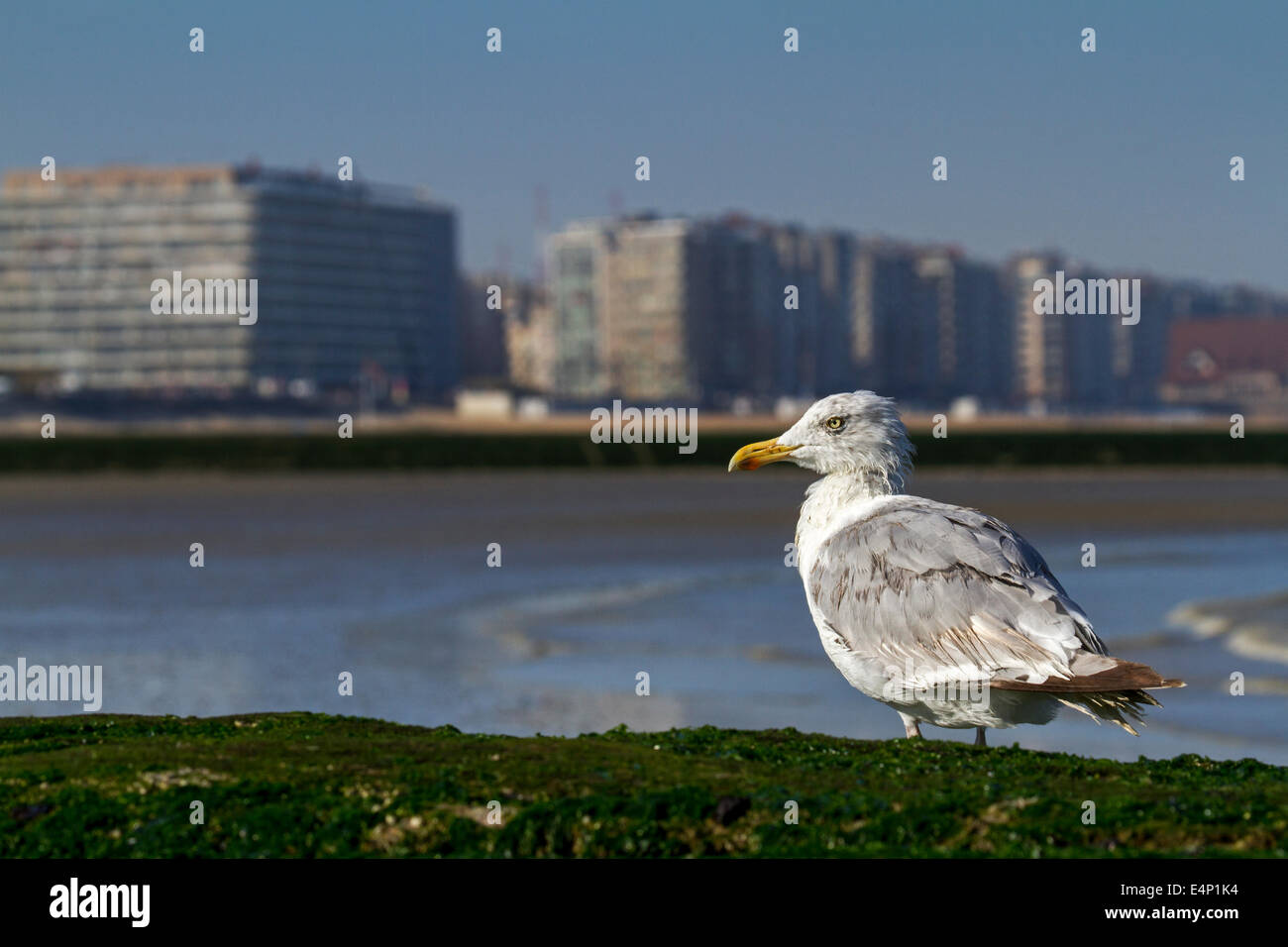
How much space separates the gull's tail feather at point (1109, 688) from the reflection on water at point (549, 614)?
585cm

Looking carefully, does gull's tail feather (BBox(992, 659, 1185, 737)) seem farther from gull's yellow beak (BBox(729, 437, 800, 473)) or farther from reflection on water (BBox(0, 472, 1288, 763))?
reflection on water (BBox(0, 472, 1288, 763))

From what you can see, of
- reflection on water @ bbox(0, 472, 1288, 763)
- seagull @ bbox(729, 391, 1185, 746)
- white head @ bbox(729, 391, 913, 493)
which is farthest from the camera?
reflection on water @ bbox(0, 472, 1288, 763)

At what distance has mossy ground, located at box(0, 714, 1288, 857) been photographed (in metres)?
8.02

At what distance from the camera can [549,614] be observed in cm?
2708

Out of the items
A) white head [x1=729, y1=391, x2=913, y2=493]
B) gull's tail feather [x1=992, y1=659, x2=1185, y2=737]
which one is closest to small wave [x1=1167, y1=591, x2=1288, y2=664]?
white head [x1=729, y1=391, x2=913, y2=493]

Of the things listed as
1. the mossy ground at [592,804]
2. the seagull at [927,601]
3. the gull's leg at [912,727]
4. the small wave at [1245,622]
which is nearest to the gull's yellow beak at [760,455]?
the seagull at [927,601]

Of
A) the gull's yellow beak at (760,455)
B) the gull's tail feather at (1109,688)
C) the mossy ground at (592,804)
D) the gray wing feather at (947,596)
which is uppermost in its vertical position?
the gull's yellow beak at (760,455)

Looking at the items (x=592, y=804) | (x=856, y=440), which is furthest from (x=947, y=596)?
(x=592, y=804)

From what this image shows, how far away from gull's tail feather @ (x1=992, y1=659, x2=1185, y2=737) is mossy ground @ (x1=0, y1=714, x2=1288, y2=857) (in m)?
0.32

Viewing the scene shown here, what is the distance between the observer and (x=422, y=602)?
29234mm

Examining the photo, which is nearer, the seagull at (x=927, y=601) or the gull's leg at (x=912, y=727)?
the seagull at (x=927, y=601)

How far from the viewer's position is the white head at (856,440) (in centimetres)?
1069

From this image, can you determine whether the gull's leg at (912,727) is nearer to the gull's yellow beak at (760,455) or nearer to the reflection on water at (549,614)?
the gull's yellow beak at (760,455)
